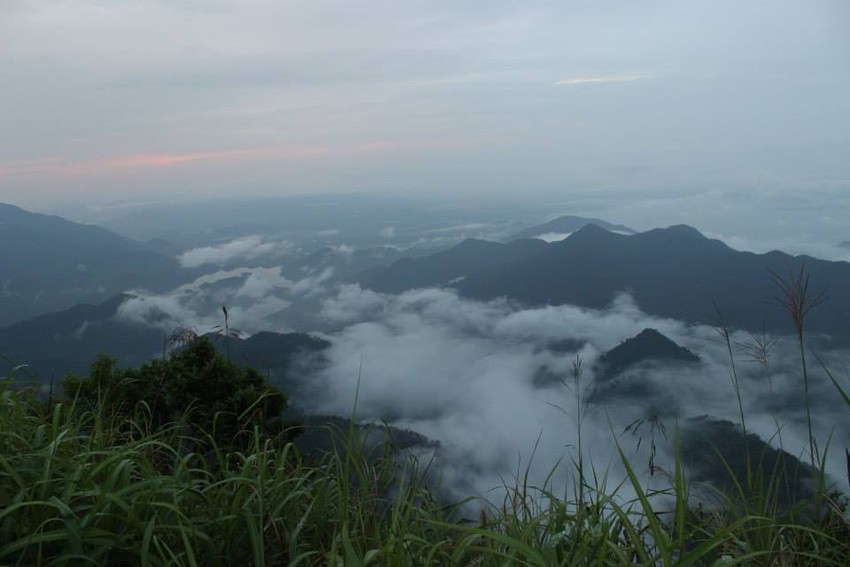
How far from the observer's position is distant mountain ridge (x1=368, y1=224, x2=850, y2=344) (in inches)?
4719

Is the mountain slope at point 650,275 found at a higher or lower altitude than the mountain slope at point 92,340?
lower

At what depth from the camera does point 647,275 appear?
15038 centimetres

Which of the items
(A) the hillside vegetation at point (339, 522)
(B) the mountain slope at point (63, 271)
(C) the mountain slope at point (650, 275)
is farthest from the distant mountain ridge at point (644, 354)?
(B) the mountain slope at point (63, 271)

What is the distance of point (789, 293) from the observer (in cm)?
260

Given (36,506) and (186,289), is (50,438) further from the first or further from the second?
(186,289)

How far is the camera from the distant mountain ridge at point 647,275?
393 ft

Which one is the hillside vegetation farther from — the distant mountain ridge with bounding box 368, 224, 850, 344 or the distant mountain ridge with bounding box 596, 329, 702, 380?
the distant mountain ridge with bounding box 368, 224, 850, 344

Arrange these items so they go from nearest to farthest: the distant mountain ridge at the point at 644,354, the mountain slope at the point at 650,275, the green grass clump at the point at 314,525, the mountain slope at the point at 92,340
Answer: the green grass clump at the point at 314,525 < the mountain slope at the point at 92,340 < the distant mountain ridge at the point at 644,354 < the mountain slope at the point at 650,275

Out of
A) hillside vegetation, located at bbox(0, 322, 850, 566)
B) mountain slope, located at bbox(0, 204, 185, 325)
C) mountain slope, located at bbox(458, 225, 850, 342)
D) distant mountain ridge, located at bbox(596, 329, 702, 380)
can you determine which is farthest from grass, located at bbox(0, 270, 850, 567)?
mountain slope, located at bbox(0, 204, 185, 325)

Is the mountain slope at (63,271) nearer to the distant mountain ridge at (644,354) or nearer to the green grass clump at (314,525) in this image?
the distant mountain ridge at (644,354)

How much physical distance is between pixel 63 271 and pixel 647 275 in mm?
158882

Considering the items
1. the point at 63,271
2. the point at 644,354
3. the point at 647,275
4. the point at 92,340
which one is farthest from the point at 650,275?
the point at 63,271

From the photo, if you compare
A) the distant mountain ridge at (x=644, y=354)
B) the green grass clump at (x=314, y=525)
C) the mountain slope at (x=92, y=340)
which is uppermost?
the green grass clump at (x=314, y=525)

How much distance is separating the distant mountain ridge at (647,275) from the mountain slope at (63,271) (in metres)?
75.2
